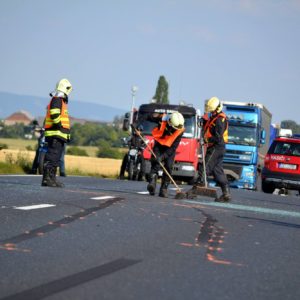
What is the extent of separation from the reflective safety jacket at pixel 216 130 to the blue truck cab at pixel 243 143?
18.8m

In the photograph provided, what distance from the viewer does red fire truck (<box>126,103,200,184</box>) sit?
1257 inches

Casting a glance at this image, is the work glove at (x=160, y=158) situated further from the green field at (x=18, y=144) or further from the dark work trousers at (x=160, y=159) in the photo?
the green field at (x=18, y=144)

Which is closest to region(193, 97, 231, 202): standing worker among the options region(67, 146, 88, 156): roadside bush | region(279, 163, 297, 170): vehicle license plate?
region(279, 163, 297, 170): vehicle license plate

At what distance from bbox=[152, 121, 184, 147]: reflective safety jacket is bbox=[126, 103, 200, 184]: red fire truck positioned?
1195 centimetres

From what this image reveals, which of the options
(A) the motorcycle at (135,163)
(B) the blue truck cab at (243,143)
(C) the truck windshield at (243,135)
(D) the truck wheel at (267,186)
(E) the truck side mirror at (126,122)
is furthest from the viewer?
(C) the truck windshield at (243,135)

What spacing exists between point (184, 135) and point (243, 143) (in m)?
6.73

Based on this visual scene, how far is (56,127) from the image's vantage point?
1881 cm

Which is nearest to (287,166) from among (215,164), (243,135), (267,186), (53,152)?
(267,186)

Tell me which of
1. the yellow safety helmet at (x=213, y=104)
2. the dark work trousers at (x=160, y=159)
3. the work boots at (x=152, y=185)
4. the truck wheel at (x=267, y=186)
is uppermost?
the yellow safety helmet at (x=213, y=104)

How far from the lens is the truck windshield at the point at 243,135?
125 ft

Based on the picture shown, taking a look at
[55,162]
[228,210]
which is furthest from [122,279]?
[55,162]

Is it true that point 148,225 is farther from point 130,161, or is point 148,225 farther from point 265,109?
point 265,109

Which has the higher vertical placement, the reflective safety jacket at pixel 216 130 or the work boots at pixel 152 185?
the reflective safety jacket at pixel 216 130

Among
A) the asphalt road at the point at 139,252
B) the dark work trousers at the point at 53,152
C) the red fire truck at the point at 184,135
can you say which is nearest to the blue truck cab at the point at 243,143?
the red fire truck at the point at 184,135
